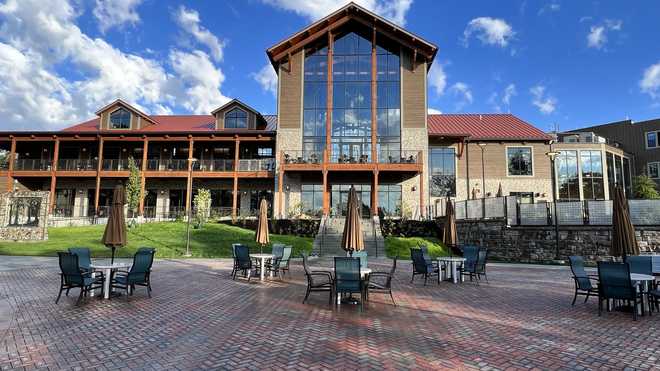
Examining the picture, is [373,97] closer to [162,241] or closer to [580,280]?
[162,241]

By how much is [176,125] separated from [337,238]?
19.5 meters

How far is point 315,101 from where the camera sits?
28875 millimetres

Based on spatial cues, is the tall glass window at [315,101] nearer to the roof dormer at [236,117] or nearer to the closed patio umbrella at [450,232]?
the roof dormer at [236,117]

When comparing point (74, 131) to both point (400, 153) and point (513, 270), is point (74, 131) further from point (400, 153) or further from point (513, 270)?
point (513, 270)

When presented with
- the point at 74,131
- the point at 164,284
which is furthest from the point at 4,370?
the point at 74,131

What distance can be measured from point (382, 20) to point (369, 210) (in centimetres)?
1349

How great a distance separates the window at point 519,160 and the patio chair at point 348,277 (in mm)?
25560

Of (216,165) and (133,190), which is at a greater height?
(216,165)

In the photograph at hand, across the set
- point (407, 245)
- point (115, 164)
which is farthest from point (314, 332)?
point (115, 164)

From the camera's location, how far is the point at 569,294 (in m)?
9.44

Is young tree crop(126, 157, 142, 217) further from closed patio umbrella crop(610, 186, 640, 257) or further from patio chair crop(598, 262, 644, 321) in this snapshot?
patio chair crop(598, 262, 644, 321)

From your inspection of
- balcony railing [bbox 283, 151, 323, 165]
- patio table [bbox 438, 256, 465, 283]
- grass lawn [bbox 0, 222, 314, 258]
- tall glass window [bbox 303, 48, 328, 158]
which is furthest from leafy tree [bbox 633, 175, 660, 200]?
patio table [bbox 438, 256, 465, 283]

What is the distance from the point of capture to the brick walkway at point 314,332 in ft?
15.7

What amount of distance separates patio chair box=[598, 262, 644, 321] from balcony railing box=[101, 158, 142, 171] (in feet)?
99.1
